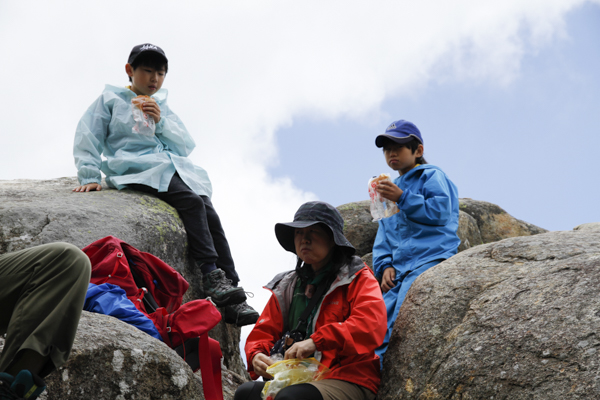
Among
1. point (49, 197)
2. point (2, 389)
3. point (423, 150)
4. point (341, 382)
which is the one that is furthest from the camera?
point (49, 197)

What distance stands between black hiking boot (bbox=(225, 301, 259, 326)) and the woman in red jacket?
2.61 m

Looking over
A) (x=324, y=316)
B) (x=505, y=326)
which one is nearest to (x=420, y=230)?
(x=324, y=316)

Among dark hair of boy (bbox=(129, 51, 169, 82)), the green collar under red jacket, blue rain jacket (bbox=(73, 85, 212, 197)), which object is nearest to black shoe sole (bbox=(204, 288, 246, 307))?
blue rain jacket (bbox=(73, 85, 212, 197))

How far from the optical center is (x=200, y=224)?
26.8 feet

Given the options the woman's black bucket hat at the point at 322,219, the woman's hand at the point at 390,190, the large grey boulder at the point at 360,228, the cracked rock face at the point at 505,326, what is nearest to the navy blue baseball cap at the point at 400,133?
the woman's hand at the point at 390,190

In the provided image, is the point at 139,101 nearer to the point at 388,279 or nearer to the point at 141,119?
the point at 141,119

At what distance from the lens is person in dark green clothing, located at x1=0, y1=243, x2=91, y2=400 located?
316 centimetres

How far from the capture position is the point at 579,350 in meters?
3.66

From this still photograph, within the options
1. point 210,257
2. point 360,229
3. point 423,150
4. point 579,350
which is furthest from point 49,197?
point 579,350

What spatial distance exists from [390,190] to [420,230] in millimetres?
569

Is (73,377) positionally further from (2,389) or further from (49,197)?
(49,197)

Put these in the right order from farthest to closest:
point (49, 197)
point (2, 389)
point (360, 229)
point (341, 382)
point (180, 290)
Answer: point (360, 229) < point (49, 197) < point (180, 290) < point (341, 382) < point (2, 389)

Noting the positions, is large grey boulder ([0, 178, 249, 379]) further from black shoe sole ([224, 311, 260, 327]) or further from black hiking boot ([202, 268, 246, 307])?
black shoe sole ([224, 311, 260, 327])

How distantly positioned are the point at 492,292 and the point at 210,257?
4.46m
